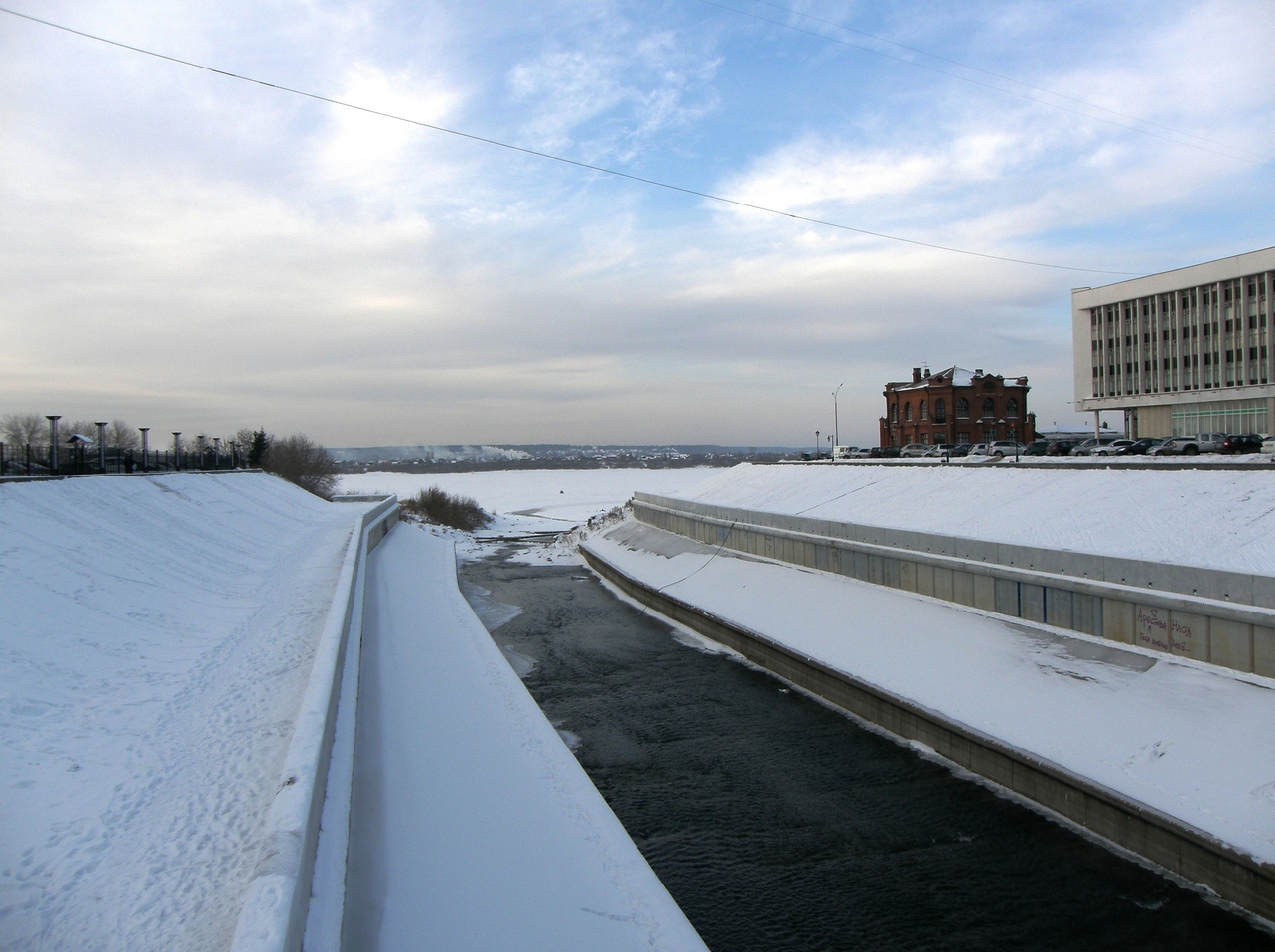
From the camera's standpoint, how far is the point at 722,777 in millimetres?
12000

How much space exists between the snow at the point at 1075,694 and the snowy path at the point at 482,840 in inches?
231

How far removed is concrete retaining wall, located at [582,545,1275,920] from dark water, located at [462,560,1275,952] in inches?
11.4

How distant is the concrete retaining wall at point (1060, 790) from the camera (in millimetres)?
8000

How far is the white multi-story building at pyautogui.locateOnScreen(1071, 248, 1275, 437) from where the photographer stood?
55.8 meters

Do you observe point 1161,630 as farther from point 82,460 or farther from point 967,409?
point 967,409

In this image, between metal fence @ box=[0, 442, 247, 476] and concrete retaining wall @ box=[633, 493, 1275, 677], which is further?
metal fence @ box=[0, 442, 247, 476]

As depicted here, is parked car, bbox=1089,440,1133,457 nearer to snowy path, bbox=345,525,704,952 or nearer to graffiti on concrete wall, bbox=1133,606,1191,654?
graffiti on concrete wall, bbox=1133,606,1191,654

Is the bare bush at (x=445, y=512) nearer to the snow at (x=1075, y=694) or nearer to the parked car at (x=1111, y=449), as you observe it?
the parked car at (x=1111, y=449)

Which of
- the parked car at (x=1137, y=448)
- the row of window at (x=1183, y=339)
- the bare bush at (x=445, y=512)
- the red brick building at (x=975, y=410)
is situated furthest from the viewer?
the red brick building at (x=975, y=410)

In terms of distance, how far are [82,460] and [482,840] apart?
73.8 ft

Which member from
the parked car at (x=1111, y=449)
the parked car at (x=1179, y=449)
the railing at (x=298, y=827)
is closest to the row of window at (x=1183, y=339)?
the parked car at (x=1111, y=449)

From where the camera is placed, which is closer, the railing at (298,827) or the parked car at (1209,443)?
the railing at (298,827)

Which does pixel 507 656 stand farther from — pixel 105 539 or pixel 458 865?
pixel 458 865

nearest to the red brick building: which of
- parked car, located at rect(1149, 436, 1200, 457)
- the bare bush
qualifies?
parked car, located at rect(1149, 436, 1200, 457)
